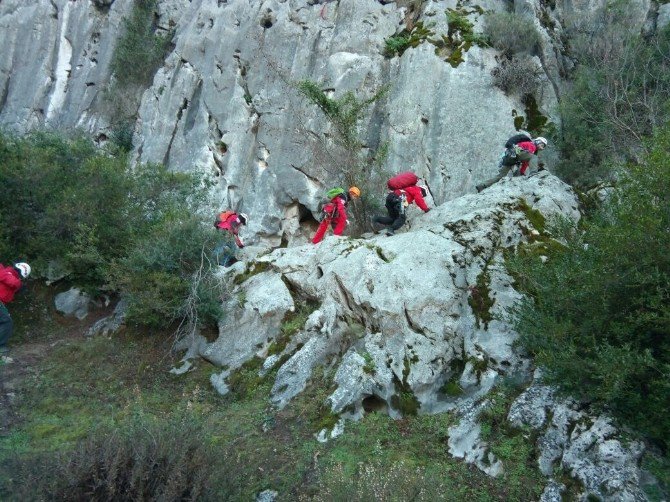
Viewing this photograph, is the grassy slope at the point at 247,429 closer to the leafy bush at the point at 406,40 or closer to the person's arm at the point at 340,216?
the person's arm at the point at 340,216

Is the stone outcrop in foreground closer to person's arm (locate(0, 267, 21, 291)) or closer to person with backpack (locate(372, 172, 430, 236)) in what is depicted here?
person with backpack (locate(372, 172, 430, 236))

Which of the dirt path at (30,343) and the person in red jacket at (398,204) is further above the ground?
the person in red jacket at (398,204)

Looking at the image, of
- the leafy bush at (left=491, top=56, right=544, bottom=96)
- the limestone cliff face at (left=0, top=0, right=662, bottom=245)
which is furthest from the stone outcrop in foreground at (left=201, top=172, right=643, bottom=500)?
the leafy bush at (left=491, top=56, right=544, bottom=96)

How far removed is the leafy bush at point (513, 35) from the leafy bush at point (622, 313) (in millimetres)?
10869

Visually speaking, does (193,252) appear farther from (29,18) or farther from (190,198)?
(29,18)

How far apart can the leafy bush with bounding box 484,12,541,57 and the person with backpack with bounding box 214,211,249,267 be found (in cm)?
1018

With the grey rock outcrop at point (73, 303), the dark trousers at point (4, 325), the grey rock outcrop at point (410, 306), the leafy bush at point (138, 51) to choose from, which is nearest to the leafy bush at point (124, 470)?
the grey rock outcrop at point (410, 306)

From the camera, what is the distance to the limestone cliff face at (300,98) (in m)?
16.1

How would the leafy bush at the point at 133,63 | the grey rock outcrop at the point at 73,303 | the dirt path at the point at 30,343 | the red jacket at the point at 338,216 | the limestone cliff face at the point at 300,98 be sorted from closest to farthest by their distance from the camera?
the dirt path at the point at 30,343
the red jacket at the point at 338,216
the grey rock outcrop at the point at 73,303
the limestone cliff face at the point at 300,98
the leafy bush at the point at 133,63

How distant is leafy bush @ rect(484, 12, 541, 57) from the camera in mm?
16797

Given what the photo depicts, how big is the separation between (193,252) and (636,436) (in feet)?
27.5

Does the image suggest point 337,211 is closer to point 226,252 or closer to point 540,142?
point 226,252

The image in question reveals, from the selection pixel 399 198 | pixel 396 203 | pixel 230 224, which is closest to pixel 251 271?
pixel 230 224

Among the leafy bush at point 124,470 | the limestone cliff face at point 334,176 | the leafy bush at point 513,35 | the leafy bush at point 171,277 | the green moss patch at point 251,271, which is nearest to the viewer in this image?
the leafy bush at point 124,470
